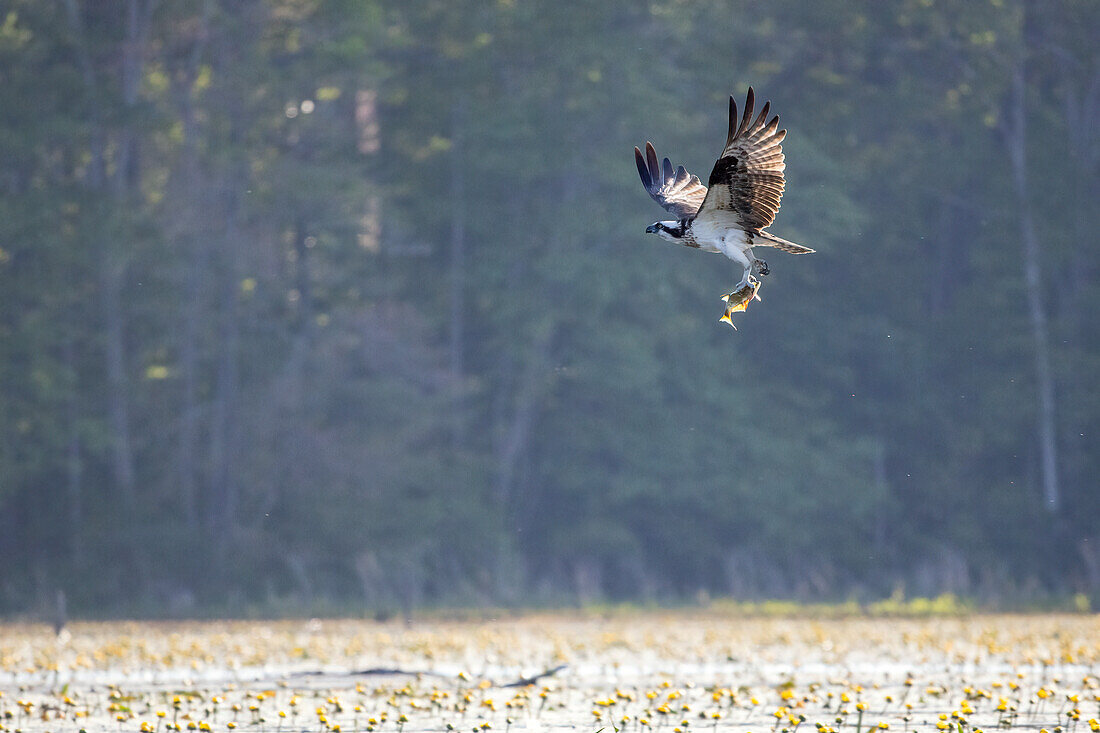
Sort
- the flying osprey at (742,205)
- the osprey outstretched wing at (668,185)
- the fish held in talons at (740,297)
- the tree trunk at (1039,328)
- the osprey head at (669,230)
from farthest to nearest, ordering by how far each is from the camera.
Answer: the tree trunk at (1039,328) < the osprey outstretched wing at (668,185) < the osprey head at (669,230) < the flying osprey at (742,205) < the fish held in talons at (740,297)

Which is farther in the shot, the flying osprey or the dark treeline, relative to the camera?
the dark treeline

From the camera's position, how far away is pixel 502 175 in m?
33.1

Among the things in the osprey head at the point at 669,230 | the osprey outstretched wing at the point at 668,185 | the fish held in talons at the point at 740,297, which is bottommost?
the fish held in talons at the point at 740,297

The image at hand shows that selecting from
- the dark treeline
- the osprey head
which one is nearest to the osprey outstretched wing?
the osprey head

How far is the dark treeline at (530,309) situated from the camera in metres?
28.8

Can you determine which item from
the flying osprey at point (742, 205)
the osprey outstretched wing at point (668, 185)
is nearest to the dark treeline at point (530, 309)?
the osprey outstretched wing at point (668, 185)

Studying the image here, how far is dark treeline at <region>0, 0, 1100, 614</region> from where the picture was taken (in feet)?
94.6

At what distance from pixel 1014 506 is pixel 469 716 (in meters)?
25.3

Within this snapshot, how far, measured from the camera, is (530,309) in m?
32.2

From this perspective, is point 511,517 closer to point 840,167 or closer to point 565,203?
point 565,203

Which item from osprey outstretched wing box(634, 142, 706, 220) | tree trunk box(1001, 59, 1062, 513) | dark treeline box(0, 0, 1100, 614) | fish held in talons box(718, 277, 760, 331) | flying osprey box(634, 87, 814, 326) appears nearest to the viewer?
fish held in talons box(718, 277, 760, 331)

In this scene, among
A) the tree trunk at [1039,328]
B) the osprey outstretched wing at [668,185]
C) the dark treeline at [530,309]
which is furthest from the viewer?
the tree trunk at [1039,328]

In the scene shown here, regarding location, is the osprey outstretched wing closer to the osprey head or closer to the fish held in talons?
the osprey head

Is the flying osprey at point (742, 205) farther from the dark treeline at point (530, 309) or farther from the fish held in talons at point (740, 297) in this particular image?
the dark treeline at point (530, 309)
